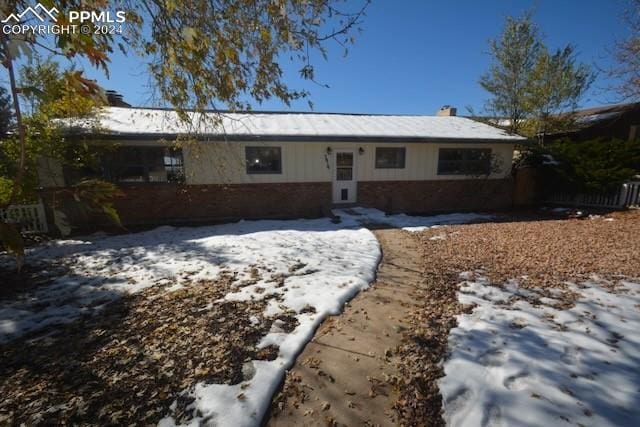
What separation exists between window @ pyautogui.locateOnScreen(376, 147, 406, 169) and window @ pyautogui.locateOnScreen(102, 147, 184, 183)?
271 inches

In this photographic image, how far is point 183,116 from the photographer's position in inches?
178

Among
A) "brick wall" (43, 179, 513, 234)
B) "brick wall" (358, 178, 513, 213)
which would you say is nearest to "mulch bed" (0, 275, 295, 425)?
"brick wall" (43, 179, 513, 234)

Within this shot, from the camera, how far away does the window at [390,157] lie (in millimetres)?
10648

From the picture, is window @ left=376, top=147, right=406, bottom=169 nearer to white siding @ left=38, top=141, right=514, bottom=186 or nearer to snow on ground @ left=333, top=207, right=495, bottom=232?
white siding @ left=38, top=141, right=514, bottom=186

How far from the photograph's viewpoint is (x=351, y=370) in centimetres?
260

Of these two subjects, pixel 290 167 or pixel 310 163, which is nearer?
pixel 290 167

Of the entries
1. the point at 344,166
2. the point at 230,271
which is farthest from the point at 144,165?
the point at 344,166

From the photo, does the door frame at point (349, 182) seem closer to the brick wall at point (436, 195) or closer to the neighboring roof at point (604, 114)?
the brick wall at point (436, 195)

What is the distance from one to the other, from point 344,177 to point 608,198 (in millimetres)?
9285

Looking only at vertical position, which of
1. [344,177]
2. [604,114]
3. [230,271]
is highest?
[604,114]

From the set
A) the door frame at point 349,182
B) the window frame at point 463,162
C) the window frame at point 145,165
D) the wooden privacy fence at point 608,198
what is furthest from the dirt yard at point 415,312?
the window frame at point 145,165

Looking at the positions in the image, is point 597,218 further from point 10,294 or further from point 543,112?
point 10,294

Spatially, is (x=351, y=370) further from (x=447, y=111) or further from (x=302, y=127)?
(x=447, y=111)

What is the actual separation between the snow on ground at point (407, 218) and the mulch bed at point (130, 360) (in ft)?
19.3
